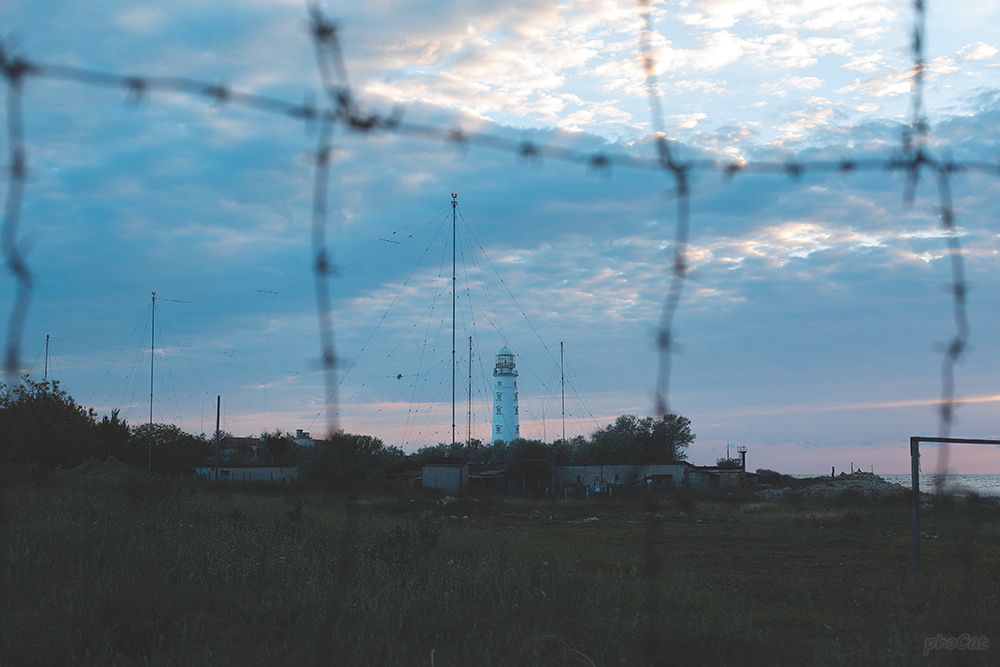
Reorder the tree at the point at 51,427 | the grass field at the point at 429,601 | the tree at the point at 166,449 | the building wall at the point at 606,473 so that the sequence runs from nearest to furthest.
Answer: the grass field at the point at 429,601 < the tree at the point at 51,427 < the tree at the point at 166,449 < the building wall at the point at 606,473

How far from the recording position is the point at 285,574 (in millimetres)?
7996

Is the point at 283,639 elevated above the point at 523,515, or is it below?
above

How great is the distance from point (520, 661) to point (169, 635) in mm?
2985

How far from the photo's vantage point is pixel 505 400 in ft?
209

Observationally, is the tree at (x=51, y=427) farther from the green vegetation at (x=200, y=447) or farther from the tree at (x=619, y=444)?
the tree at (x=619, y=444)

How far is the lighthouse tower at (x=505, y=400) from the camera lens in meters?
63.2

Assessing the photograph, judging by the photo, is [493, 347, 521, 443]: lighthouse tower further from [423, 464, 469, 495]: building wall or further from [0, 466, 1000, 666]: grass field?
[0, 466, 1000, 666]: grass field

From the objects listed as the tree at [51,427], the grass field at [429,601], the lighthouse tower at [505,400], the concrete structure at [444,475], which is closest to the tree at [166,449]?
the tree at [51,427]

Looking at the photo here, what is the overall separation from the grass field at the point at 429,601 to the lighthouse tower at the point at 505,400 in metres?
49.4

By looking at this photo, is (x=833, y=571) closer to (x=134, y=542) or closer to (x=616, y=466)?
(x=134, y=542)

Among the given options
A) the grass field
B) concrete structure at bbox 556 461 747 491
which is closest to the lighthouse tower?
concrete structure at bbox 556 461 747 491

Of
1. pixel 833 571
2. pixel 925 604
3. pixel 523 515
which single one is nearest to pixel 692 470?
pixel 523 515

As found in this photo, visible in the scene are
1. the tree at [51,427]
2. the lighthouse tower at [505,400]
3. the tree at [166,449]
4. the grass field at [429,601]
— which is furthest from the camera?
the lighthouse tower at [505,400]

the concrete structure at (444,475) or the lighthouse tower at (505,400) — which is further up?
the lighthouse tower at (505,400)
